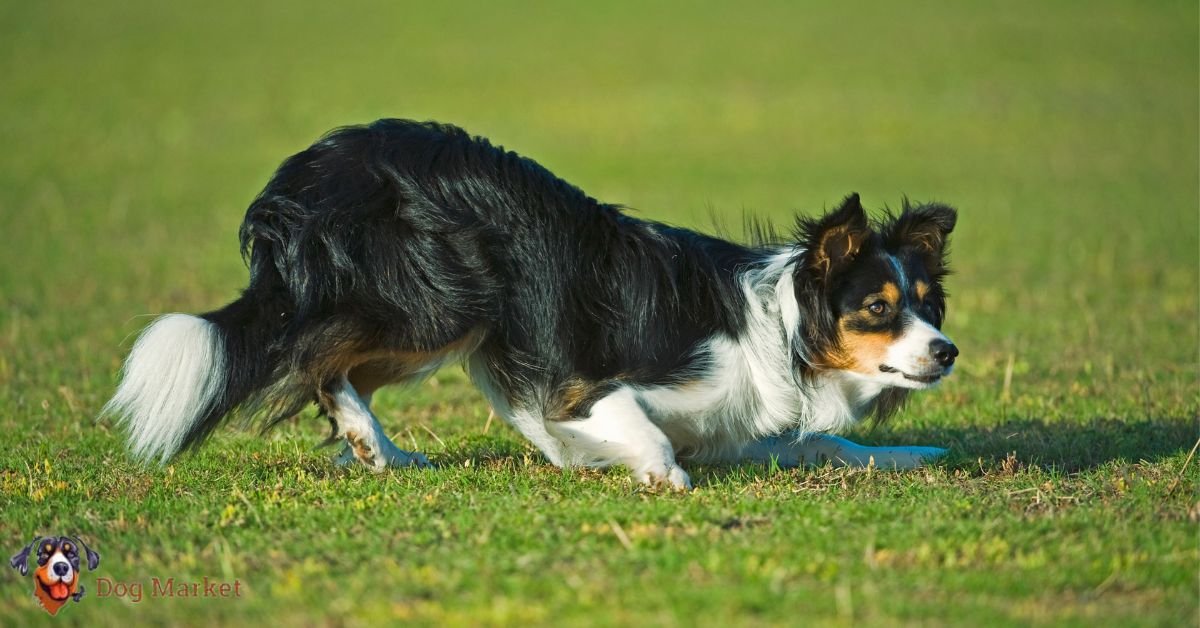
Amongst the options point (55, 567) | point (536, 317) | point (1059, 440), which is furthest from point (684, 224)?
point (55, 567)

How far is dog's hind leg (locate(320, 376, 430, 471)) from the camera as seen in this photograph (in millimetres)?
6113

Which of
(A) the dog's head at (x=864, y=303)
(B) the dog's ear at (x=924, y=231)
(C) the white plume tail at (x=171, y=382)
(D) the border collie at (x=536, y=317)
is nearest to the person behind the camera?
(C) the white plume tail at (x=171, y=382)

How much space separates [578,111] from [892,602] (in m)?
22.8

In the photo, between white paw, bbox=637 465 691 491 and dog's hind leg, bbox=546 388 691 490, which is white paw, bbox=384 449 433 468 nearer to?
dog's hind leg, bbox=546 388 691 490

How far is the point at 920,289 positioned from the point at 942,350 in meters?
0.38

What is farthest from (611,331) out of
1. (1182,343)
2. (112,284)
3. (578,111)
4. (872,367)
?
(578,111)

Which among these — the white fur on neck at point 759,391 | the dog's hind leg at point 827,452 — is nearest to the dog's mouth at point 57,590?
the white fur on neck at point 759,391

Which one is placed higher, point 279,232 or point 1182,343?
point 279,232

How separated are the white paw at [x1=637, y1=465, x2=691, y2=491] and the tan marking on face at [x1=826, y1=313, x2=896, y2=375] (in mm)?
935

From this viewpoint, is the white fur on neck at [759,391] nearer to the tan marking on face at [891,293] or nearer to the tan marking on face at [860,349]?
the tan marking on face at [860,349]

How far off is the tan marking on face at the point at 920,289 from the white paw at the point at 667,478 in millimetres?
1390

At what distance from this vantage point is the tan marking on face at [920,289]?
248 inches

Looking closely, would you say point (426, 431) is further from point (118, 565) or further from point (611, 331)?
point (118, 565)

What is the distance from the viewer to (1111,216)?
663 inches
